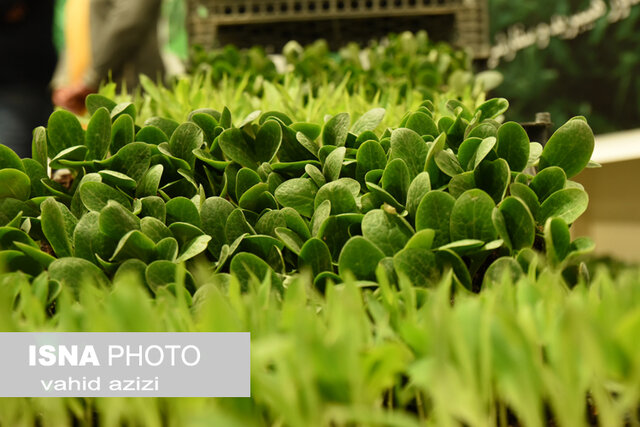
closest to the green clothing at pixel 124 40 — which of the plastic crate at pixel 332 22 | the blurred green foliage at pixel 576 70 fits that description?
the plastic crate at pixel 332 22

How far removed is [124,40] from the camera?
2508 mm

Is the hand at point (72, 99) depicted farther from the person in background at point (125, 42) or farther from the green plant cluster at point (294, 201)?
the green plant cluster at point (294, 201)

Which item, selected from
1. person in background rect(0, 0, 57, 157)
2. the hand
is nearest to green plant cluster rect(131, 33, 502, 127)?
the hand

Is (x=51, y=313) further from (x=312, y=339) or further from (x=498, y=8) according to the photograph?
(x=498, y=8)

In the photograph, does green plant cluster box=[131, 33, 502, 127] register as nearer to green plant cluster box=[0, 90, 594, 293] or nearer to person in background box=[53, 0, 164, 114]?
green plant cluster box=[0, 90, 594, 293]

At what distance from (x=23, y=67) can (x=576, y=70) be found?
4954 mm

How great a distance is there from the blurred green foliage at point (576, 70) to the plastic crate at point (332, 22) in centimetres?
354

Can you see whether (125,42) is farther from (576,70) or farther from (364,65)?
(576,70)

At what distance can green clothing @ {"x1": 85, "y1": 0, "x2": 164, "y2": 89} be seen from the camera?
248 centimetres

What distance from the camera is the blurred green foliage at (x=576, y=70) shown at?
5.39m

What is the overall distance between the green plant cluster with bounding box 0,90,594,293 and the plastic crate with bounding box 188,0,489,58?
152cm

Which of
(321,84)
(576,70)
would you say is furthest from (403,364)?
(576,70)

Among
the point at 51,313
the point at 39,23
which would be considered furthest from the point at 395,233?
the point at 39,23

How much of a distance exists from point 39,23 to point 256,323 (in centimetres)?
237
